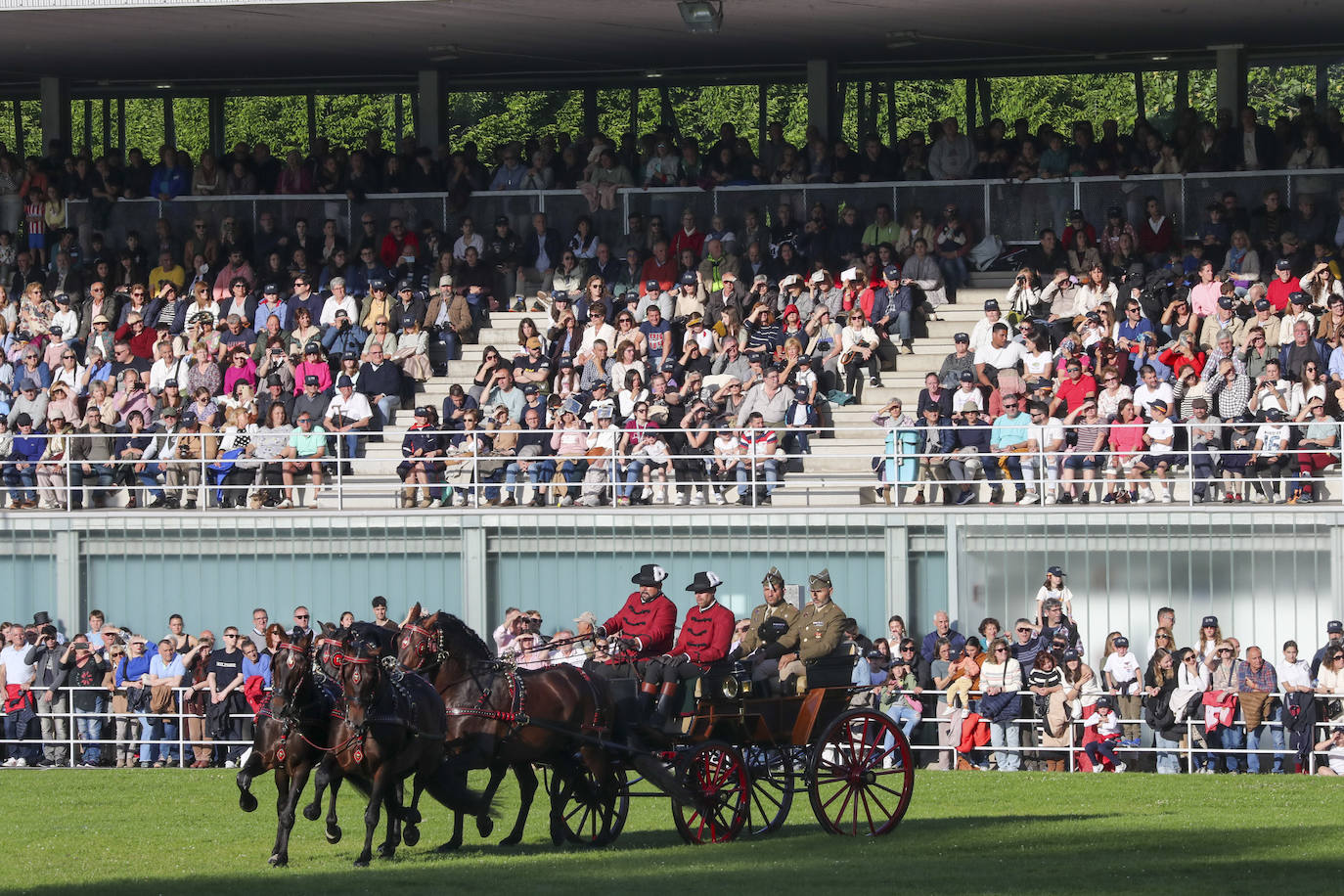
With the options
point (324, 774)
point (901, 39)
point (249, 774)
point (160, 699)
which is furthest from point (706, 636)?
point (901, 39)

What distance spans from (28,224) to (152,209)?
2056mm

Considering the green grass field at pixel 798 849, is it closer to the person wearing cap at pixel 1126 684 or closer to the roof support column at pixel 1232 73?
the person wearing cap at pixel 1126 684

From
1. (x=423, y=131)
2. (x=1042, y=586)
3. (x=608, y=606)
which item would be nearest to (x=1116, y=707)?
(x=1042, y=586)

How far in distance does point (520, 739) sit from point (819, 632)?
93.7 inches

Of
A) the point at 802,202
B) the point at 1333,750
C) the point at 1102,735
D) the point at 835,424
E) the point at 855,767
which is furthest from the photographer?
the point at 802,202

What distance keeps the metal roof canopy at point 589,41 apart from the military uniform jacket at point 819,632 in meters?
12.7

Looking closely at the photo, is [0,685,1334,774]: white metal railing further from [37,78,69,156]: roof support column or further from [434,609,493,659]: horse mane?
[37,78,69,156]: roof support column

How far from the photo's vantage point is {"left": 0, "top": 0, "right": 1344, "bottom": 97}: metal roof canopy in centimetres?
2700

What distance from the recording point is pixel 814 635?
15.5 m

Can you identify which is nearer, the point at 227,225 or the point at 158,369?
the point at 158,369

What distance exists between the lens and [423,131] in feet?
105

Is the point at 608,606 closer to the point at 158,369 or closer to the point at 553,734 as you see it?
the point at 158,369

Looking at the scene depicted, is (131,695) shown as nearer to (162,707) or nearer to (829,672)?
(162,707)

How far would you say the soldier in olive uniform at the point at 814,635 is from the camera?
15.3 metres
